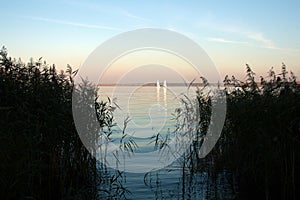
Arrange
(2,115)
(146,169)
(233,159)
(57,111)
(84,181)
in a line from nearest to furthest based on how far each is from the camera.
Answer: (2,115), (57,111), (84,181), (233,159), (146,169)

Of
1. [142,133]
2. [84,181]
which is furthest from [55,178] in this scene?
[142,133]

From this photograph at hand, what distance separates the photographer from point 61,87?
7910mm

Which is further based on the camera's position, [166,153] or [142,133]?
[142,133]

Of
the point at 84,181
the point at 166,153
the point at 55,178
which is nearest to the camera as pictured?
the point at 55,178

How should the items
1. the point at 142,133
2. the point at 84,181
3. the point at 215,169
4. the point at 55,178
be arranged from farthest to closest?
the point at 142,133
the point at 215,169
the point at 84,181
the point at 55,178

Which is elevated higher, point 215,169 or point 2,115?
point 2,115

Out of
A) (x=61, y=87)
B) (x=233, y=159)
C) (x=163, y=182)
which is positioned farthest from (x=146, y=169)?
(x=61, y=87)

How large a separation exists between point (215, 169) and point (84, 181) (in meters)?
3.25

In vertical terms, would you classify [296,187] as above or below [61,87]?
below

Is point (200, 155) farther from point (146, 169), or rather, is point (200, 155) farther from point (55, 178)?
point (55, 178)

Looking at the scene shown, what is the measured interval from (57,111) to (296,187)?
15.8 ft

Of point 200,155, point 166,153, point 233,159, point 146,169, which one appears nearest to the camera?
point 233,159

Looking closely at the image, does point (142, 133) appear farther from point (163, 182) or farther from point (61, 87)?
point (61, 87)

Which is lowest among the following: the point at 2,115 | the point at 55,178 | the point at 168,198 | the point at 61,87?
the point at 168,198
